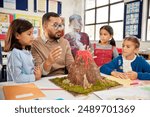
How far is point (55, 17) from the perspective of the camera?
158cm

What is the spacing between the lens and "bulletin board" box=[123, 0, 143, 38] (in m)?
4.02

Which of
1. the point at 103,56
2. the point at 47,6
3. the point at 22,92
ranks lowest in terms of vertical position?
the point at 22,92

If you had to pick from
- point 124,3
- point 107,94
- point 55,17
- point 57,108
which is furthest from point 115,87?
point 124,3

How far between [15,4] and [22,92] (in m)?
3.68

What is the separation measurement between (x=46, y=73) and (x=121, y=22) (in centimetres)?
372

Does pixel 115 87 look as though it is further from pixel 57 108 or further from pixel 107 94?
pixel 57 108

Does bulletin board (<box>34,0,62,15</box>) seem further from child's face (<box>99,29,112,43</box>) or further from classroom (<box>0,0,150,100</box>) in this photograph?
child's face (<box>99,29,112,43</box>)

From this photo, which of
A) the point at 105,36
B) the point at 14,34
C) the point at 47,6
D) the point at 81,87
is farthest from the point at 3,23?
the point at 81,87

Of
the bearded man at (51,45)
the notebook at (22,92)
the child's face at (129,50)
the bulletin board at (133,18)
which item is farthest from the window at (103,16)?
the notebook at (22,92)

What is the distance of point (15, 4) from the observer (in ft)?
13.3

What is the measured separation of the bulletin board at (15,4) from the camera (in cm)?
393

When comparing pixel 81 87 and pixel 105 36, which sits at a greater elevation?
pixel 105 36

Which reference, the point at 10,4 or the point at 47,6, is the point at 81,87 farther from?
the point at 47,6

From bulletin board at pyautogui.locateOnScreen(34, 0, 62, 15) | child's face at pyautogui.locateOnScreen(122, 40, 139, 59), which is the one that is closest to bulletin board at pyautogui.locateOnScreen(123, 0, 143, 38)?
bulletin board at pyautogui.locateOnScreen(34, 0, 62, 15)
